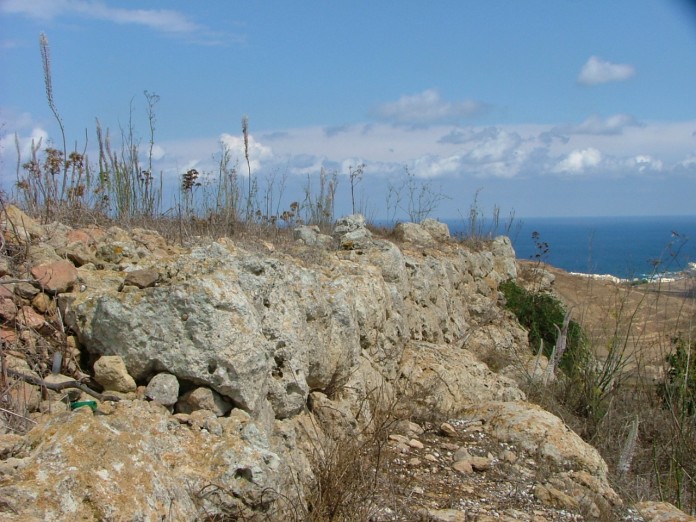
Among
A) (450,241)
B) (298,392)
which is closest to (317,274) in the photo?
(298,392)

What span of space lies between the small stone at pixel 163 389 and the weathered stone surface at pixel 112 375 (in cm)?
12

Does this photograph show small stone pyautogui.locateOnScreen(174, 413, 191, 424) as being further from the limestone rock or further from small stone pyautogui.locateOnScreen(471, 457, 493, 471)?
the limestone rock

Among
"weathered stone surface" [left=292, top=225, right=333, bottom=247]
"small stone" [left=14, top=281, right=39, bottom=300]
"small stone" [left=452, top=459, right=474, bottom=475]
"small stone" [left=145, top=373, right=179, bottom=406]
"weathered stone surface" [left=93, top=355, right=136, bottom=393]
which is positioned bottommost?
"small stone" [left=452, top=459, right=474, bottom=475]

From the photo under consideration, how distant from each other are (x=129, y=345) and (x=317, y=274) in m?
2.55

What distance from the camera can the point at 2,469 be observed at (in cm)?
278

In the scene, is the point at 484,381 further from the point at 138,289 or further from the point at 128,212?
the point at 138,289

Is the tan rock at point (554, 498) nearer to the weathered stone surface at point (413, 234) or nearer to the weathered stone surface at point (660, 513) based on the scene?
the weathered stone surface at point (660, 513)

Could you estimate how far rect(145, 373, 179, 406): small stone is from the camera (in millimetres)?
4099

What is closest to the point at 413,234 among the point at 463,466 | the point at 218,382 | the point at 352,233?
the point at 352,233

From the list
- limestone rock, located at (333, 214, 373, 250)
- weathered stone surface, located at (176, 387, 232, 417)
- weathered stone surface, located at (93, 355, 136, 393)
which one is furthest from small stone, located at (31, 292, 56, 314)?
limestone rock, located at (333, 214, 373, 250)

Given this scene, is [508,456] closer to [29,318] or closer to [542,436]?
[542,436]

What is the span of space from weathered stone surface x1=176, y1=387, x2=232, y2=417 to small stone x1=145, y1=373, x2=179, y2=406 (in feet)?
0.29

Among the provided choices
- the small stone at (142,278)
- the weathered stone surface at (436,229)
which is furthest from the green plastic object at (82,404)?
the weathered stone surface at (436,229)

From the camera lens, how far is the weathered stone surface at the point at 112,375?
4.07 metres
